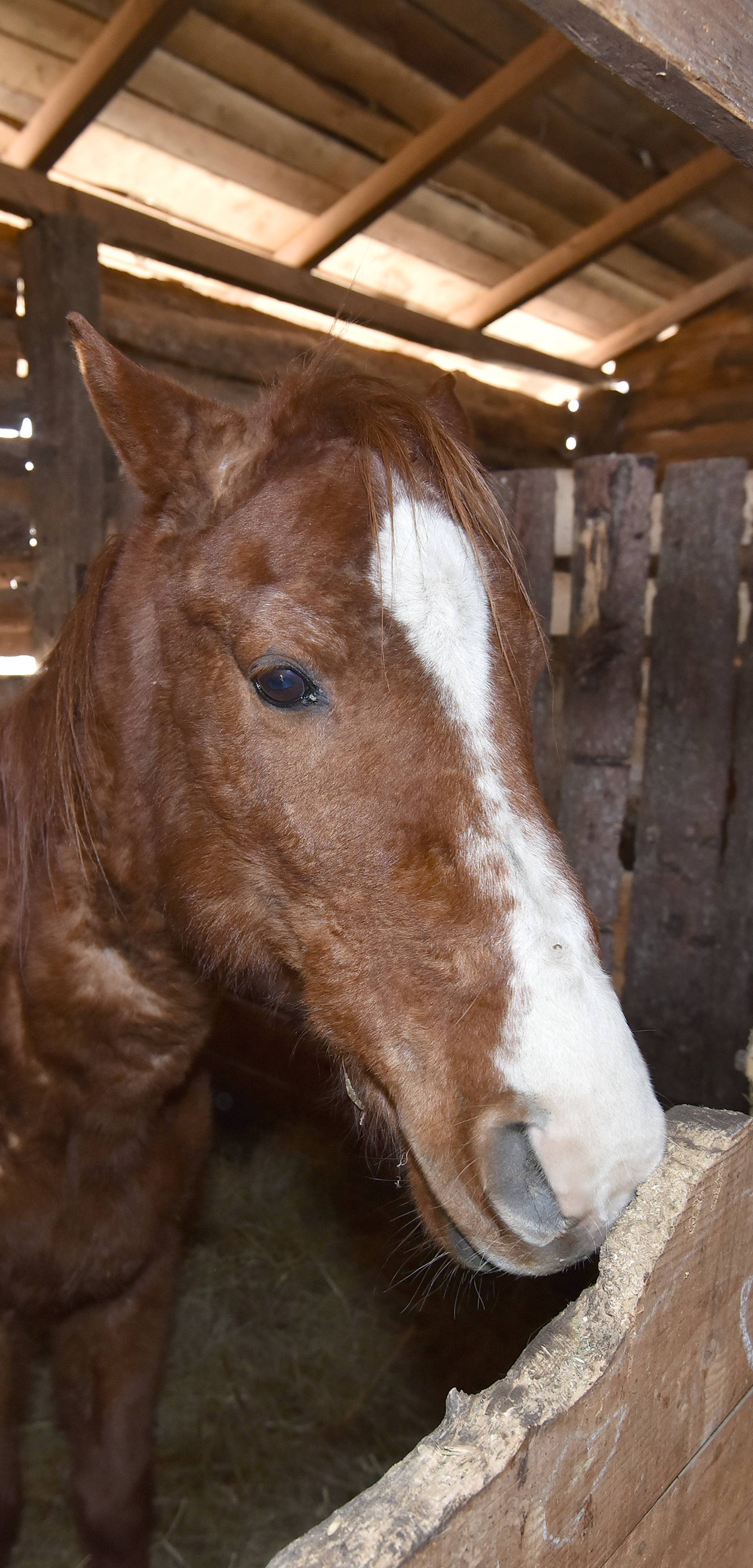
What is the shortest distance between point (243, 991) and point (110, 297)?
3.49m

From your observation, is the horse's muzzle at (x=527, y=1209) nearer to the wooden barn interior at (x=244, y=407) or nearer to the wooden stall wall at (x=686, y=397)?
the wooden barn interior at (x=244, y=407)

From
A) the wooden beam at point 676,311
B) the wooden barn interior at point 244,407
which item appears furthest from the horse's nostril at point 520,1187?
the wooden beam at point 676,311

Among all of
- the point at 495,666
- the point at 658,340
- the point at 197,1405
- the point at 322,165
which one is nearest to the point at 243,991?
Result: the point at 495,666

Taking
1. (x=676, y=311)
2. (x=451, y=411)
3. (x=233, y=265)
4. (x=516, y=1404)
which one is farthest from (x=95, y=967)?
(x=676, y=311)

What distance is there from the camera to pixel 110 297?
4270 mm

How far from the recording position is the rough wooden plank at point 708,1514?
0.98 meters

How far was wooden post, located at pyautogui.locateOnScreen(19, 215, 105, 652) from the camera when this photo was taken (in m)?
3.75

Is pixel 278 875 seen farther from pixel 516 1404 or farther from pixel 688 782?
pixel 688 782

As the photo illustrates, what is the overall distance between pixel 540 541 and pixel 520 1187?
286cm

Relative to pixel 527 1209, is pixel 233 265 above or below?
above

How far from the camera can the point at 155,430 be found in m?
1.67

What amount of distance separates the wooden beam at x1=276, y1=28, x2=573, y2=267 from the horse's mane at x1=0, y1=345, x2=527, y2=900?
2803 millimetres

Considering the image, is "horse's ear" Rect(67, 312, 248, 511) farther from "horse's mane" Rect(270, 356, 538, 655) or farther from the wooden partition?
the wooden partition

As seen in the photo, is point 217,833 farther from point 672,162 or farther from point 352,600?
point 672,162
